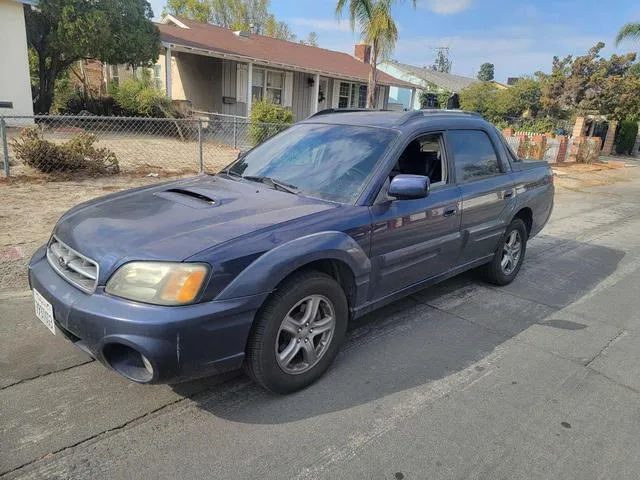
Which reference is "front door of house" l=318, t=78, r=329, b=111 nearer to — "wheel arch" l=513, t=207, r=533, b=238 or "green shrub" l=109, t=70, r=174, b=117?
"green shrub" l=109, t=70, r=174, b=117

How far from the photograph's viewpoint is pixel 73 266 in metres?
2.67

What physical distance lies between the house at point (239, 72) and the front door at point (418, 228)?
48.3ft

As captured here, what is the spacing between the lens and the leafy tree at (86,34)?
45.2 ft

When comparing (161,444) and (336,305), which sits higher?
(336,305)

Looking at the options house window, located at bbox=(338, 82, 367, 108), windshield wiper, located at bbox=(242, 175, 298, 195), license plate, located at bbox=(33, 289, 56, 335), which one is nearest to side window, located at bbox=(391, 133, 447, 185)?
windshield wiper, located at bbox=(242, 175, 298, 195)

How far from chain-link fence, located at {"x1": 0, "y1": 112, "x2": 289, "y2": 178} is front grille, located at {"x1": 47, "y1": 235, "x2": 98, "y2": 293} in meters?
3.36

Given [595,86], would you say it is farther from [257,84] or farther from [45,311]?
[45,311]

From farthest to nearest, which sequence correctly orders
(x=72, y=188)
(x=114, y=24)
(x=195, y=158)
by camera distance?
1. (x=114, y=24)
2. (x=195, y=158)
3. (x=72, y=188)

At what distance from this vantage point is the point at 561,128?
26.3 meters

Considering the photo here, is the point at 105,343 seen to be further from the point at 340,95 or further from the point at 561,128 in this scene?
the point at 561,128

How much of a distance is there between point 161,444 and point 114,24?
15.4 metres

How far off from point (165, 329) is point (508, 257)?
153 inches

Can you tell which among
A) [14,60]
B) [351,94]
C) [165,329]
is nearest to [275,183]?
[165,329]

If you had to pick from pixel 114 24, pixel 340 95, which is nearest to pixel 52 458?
pixel 114 24
